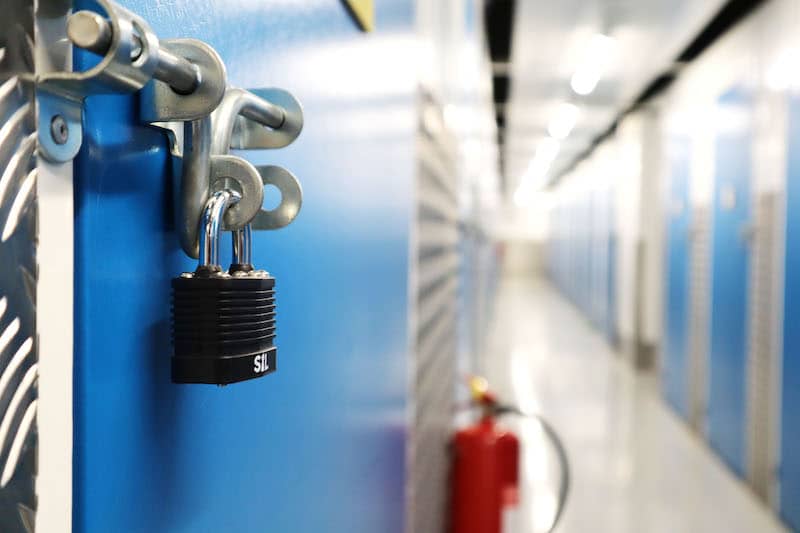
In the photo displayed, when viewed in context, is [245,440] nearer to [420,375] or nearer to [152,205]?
[152,205]

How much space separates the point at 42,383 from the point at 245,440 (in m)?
0.25

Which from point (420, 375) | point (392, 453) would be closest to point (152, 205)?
point (392, 453)

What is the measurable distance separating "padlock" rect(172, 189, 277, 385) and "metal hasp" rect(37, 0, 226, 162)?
0.06 m

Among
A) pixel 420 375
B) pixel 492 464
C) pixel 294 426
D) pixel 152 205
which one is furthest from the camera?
pixel 492 464

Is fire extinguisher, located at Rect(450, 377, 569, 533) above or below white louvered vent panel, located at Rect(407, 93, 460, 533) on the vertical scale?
below

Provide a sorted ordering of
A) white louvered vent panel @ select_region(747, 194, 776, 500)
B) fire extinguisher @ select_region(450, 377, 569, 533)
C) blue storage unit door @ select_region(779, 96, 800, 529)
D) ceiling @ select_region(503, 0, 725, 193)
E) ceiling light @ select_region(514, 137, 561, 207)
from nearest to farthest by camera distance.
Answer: fire extinguisher @ select_region(450, 377, 569, 533) < blue storage unit door @ select_region(779, 96, 800, 529) < white louvered vent panel @ select_region(747, 194, 776, 500) < ceiling @ select_region(503, 0, 725, 193) < ceiling light @ select_region(514, 137, 561, 207)

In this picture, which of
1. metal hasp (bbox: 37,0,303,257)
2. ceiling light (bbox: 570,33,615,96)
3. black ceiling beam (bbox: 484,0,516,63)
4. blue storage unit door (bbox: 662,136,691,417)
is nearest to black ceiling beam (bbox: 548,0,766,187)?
ceiling light (bbox: 570,33,615,96)

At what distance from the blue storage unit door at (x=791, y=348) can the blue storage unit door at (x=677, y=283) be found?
73.6 inches

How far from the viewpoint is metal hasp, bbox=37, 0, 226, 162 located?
279 millimetres

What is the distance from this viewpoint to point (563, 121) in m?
8.64

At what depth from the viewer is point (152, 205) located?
1.28 feet

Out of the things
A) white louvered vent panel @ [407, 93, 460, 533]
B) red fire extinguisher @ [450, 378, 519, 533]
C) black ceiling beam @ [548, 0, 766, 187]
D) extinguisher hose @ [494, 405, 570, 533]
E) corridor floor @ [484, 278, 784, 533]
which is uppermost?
black ceiling beam @ [548, 0, 766, 187]

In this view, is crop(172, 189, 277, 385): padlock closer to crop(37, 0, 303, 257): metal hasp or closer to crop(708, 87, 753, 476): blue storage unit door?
crop(37, 0, 303, 257): metal hasp

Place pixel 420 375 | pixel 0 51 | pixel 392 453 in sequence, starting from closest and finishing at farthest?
pixel 0 51 → pixel 392 453 → pixel 420 375
